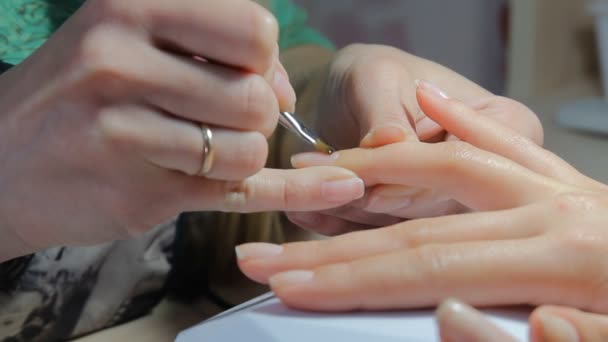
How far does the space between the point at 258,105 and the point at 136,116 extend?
0.08m

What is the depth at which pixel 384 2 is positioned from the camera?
135 cm

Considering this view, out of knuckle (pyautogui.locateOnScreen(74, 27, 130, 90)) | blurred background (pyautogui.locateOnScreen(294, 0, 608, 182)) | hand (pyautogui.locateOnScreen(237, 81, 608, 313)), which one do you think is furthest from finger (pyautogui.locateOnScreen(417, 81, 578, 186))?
blurred background (pyautogui.locateOnScreen(294, 0, 608, 182))

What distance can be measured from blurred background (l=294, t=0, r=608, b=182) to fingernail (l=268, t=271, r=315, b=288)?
0.89 m

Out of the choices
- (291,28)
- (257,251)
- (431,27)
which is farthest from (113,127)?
(431,27)

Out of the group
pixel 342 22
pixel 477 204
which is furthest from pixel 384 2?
pixel 477 204

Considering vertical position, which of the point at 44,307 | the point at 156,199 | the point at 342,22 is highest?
the point at 156,199

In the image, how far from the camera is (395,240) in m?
0.55

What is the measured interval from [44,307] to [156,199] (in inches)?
11.0

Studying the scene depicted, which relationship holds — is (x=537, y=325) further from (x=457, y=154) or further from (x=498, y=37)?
(x=498, y=37)

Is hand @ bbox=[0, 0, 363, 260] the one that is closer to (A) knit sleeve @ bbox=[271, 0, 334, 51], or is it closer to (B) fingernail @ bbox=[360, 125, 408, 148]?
(B) fingernail @ bbox=[360, 125, 408, 148]

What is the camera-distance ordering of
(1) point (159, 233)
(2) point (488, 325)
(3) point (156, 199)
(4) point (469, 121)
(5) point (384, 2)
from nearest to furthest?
1. (2) point (488, 325)
2. (3) point (156, 199)
3. (4) point (469, 121)
4. (1) point (159, 233)
5. (5) point (384, 2)

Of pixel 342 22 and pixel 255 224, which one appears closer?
pixel 255 224

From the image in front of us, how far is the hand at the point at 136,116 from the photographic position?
1.49 feet

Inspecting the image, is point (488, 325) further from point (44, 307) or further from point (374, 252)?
point (44, 307)
